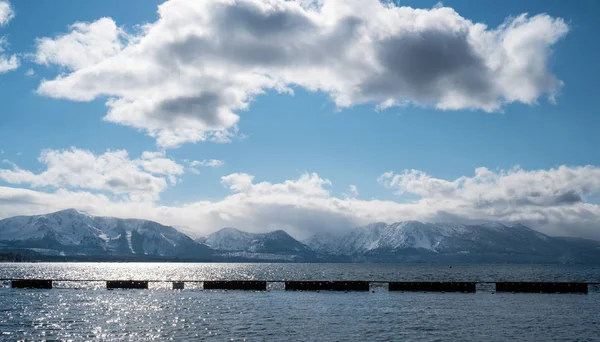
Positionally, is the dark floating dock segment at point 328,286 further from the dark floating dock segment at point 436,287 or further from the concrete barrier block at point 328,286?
the dark floating dock segment at point 436,287

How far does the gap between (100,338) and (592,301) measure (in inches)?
3925

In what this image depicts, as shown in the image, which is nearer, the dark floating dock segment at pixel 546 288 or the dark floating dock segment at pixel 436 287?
the dark floating dock segment at pixel 546 288

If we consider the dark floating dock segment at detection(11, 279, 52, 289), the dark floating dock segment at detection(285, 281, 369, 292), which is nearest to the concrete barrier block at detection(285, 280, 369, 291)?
the dark floating dock segment at detection(285, 281, 369, 292)

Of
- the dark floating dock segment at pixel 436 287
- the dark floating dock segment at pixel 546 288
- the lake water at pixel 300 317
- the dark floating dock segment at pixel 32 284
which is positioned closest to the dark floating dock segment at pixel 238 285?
the lake water at pixel 300 317

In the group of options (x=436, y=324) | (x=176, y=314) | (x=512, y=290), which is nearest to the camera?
(x=436, y=324)

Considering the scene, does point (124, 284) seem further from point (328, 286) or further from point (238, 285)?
point (328, 286)

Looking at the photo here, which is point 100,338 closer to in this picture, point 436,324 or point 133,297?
point 436,324

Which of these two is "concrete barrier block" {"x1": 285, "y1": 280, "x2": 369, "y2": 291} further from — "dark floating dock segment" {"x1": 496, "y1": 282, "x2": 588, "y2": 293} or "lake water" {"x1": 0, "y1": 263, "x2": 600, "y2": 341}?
"dark floating dock segment" {"x1": 496, "y1": 282, "x2": 588, "y2": 293}

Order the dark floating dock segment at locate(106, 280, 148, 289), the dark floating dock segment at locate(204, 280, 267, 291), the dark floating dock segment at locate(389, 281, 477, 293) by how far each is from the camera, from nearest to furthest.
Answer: the dark floating dock segment at locate(389, 281, 477, 293) < the dark floating dock segment at locate(204, 280, 267, 291) < the dark floating dock segment at locate(106, 280, 148, 289)

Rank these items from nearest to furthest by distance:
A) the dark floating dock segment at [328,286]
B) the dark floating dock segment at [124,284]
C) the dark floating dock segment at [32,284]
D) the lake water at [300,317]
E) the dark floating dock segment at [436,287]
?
the lake water at [300,317], the dark floating dock segment at [436,287], the dark floating dock segment at [328,286], the dark floating dock segment at [32,284], the dark floating dock segment at [124,284]

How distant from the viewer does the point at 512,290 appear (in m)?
139

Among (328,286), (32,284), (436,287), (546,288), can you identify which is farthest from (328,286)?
(32,284)

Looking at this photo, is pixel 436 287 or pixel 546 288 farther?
pixel 436 287

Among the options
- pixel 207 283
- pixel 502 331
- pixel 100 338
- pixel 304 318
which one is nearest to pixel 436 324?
pixel 502 331
